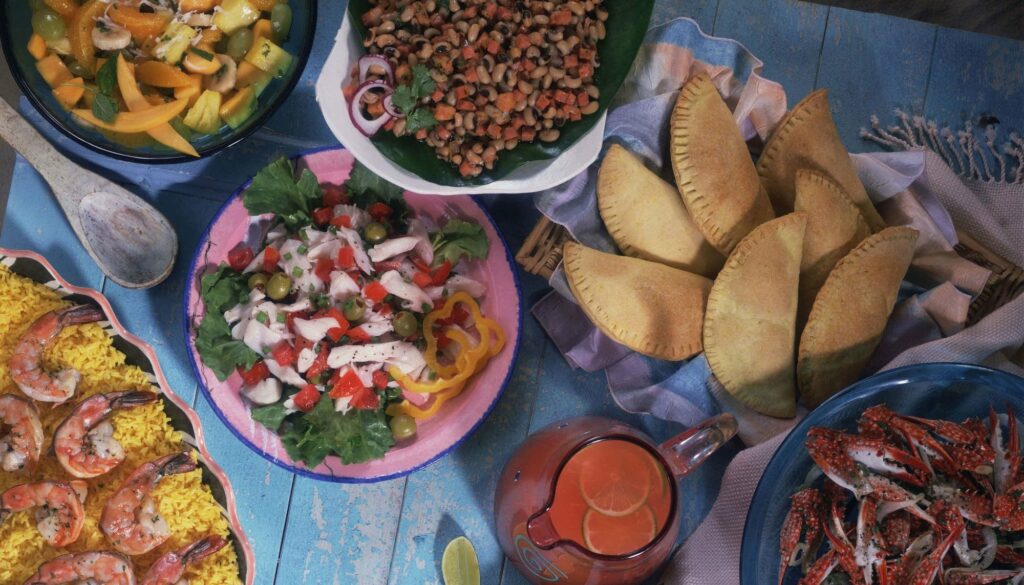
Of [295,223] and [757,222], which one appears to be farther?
[295,223]

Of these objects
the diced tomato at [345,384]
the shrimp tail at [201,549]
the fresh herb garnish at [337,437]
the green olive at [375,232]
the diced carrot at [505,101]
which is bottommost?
the shrimp tail at [201,549]

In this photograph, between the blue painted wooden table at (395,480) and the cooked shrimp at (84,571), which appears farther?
the blue painted wooden table at (395,480)

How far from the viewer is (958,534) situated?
1.33 metres

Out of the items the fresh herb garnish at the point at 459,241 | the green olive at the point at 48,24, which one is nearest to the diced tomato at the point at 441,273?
the fresh herb garnish at the point at 459,241

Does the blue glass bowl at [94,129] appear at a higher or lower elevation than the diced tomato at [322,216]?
higher

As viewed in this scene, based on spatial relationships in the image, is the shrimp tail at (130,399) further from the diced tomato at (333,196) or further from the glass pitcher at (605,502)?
the glass pitcher at (605,502)

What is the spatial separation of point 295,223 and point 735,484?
0.91 m

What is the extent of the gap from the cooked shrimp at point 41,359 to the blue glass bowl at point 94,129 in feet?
0.96

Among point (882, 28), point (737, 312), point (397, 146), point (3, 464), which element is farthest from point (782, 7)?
point (3, 464)

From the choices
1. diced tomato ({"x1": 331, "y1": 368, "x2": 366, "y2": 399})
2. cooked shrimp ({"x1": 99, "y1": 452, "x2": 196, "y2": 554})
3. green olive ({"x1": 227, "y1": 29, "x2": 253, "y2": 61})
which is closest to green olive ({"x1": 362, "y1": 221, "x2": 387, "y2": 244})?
diced tomato ({"x1": 331, "y1": 368, "x2": 366, "y2": 399})

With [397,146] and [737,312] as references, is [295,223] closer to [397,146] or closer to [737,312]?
[397,146]

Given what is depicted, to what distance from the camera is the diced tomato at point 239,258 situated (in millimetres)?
1702

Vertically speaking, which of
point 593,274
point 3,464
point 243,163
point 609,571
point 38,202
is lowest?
point 3,464

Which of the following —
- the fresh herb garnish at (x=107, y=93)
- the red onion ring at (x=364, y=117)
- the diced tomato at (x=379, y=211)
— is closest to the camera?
the red onion ring at (x=364, y=117)
